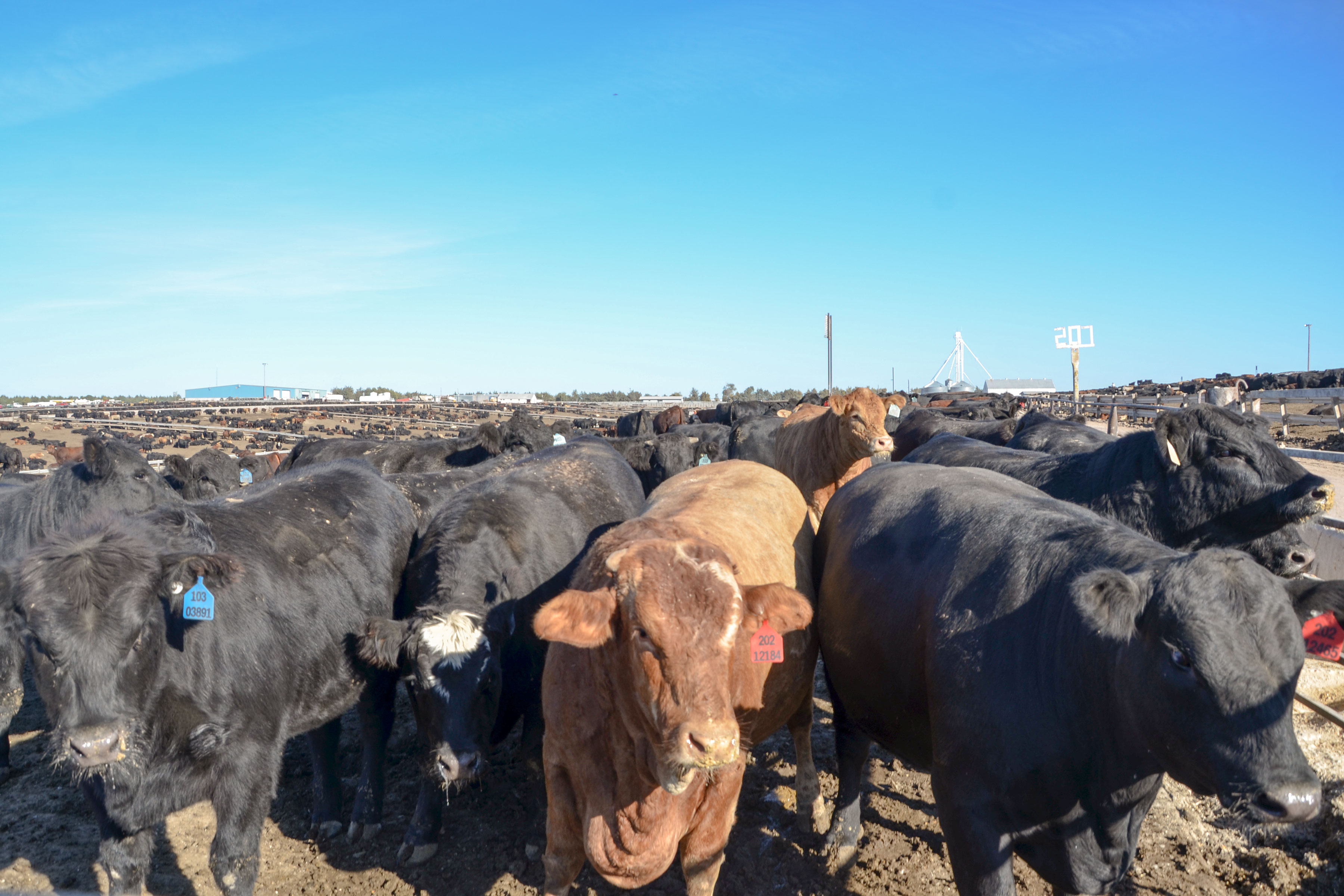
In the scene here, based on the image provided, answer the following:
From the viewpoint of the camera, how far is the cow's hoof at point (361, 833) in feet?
14.7

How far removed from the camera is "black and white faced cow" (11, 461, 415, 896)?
3227 millimetres

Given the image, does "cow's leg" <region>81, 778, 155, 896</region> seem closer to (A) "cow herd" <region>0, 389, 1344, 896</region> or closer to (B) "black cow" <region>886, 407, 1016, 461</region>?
(A) "cow herd" <region>0, 389, 1344, 896</region>

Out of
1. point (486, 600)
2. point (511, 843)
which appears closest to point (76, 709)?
point (486, 600)

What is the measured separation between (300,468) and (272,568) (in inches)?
65.3

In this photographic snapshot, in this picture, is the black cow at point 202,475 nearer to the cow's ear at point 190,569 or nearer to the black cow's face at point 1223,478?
the cow's ear at point 190,569

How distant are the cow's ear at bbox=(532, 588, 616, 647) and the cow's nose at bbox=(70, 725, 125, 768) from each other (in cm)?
189

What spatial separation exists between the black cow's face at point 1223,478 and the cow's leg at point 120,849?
245 inches

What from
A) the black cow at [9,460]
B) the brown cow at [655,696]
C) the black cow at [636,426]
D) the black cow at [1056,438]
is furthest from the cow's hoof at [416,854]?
the black cow at [636,426]

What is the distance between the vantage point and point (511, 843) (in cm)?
437

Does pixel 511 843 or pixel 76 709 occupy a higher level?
pixel 76 709

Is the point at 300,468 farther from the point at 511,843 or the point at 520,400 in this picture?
the point at 520,400

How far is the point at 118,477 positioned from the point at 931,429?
31.6 ft

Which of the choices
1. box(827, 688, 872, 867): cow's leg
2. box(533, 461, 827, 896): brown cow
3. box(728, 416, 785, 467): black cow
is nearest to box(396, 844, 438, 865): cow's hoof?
box(533, 461, 827, 896): brown cow

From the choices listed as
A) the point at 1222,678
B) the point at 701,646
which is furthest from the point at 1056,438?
the point at 701,646
